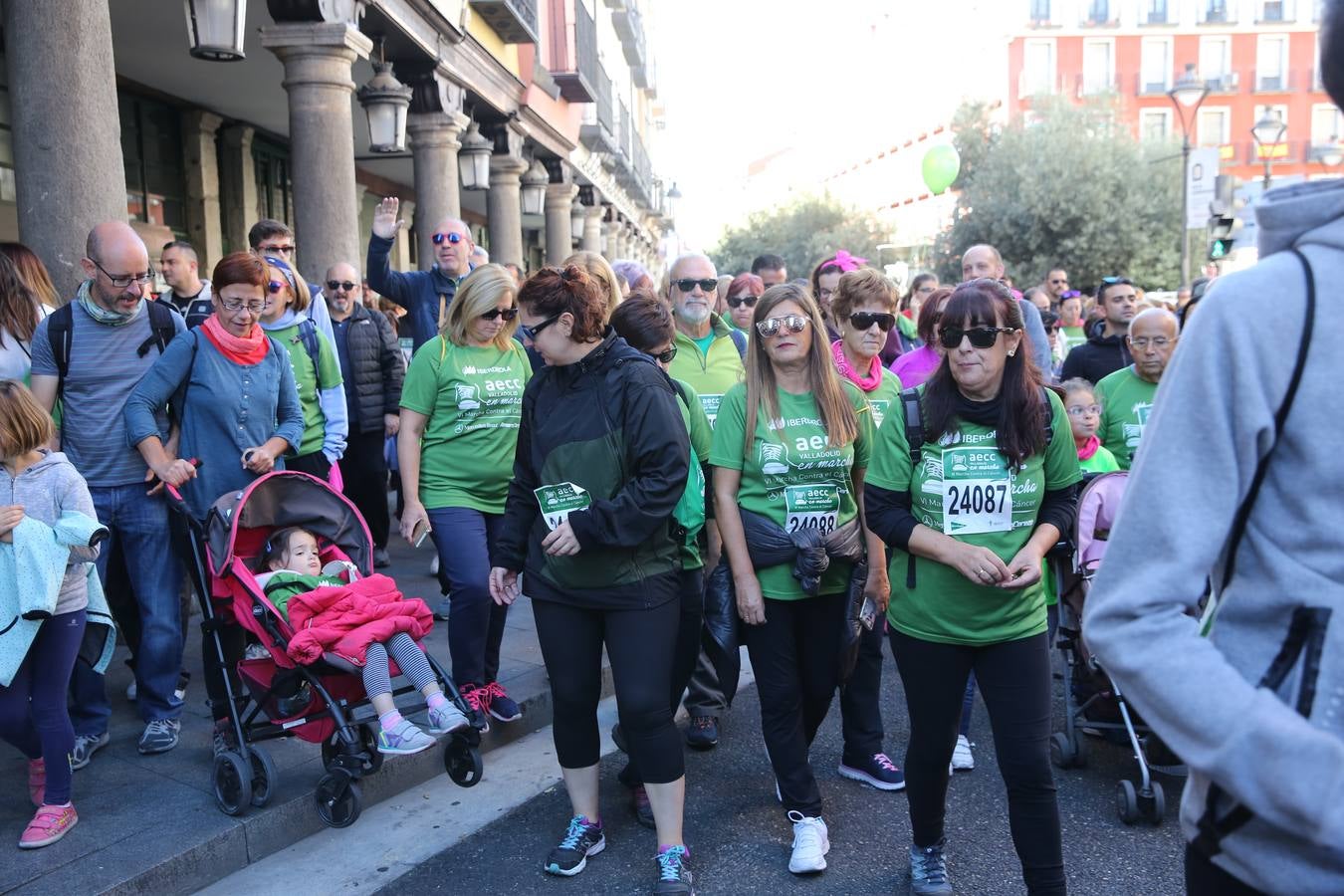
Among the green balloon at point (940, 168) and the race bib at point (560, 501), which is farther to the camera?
the green balloon at point (940, 168)

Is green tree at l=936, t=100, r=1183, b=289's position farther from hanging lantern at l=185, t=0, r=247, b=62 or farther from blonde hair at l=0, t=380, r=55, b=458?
blonde hair at l=0, t=380, r=55, b=458

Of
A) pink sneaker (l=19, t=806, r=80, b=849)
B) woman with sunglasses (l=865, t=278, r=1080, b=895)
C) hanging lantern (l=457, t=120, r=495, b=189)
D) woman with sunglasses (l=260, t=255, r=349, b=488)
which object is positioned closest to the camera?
woman with sunglasses (l=865, t=278, r=1080, b=895)

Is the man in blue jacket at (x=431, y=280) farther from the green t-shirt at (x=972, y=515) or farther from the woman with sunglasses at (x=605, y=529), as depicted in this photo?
the green t-shirt at (x=972, y=515)

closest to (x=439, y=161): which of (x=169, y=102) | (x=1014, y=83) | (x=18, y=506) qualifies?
(x=169, y=102)

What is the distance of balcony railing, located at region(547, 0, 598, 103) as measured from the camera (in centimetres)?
1919

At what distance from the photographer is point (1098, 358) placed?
23.6 feet

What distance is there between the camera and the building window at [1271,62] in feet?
197

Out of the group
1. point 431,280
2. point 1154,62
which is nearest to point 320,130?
point 431,280

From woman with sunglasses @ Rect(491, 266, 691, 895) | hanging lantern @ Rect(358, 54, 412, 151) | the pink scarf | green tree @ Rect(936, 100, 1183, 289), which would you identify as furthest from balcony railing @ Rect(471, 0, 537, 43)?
green tree @ Rect(936, 100, 1183, 289)

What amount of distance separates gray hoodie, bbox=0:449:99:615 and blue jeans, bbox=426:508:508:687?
1.36 m

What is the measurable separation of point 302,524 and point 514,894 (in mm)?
1731

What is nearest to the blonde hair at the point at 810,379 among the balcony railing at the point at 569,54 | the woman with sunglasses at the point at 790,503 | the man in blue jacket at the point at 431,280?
the woman with sunglasses at the point at 790,503

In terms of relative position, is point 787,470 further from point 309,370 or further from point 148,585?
point 309,370

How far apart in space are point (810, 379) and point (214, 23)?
4631 mm
